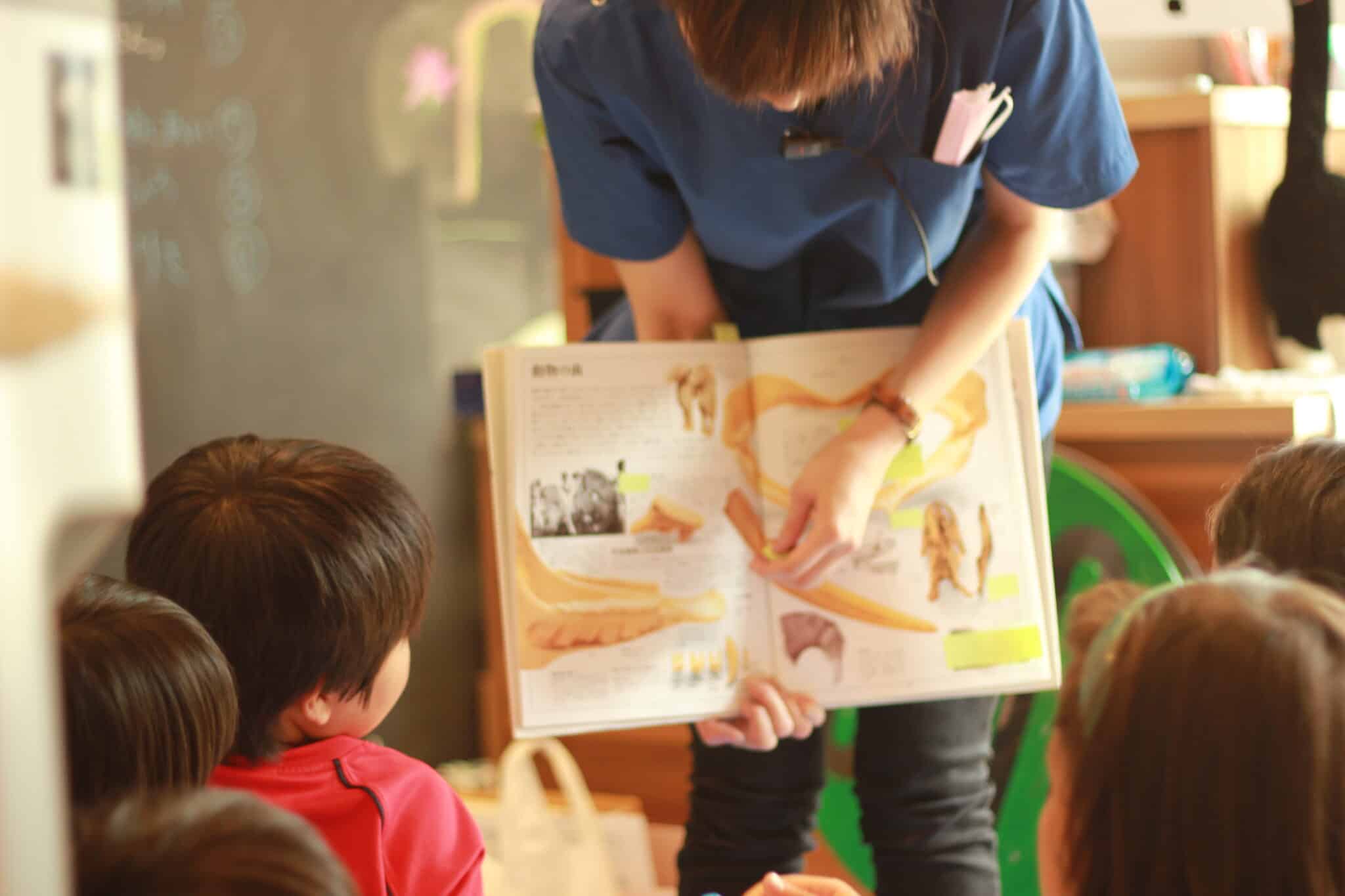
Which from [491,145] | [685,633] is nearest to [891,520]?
[685,633]

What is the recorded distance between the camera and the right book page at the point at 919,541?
1017 millimetres

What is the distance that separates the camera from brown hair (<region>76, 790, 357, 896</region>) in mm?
463

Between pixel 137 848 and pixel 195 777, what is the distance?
265 millimetres

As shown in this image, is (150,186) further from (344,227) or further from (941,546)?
(941,546)

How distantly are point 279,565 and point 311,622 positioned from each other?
0.14 ft

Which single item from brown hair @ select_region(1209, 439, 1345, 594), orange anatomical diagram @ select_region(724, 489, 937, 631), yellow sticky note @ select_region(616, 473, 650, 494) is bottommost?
orange anatomical diagram @ select_region(724, 489, 937, 631)

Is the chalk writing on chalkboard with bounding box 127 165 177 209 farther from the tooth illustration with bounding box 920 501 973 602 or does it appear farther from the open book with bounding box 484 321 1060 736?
the tooth illustration with bounding box 920 501 973 602

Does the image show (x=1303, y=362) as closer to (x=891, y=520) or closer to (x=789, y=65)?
(x=891, y=520)

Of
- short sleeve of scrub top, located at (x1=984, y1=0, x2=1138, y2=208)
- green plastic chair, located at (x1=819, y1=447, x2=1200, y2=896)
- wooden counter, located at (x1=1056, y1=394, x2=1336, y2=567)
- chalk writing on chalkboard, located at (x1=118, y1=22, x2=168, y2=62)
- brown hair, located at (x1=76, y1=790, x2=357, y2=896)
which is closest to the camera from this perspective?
brown hair, located at (x1=76, y1=790, x2=357, y2=896)

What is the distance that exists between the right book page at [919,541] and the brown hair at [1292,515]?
14 cm

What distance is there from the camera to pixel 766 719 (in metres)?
1.00

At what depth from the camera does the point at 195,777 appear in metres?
0.73

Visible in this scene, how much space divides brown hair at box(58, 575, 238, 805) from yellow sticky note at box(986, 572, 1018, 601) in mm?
583

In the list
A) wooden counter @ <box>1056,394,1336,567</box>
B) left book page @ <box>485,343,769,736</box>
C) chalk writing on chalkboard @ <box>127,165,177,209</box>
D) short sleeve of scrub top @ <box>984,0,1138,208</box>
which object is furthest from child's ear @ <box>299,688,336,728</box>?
chalk writing on chalkboard @ <box>127,165,177,209</box>
